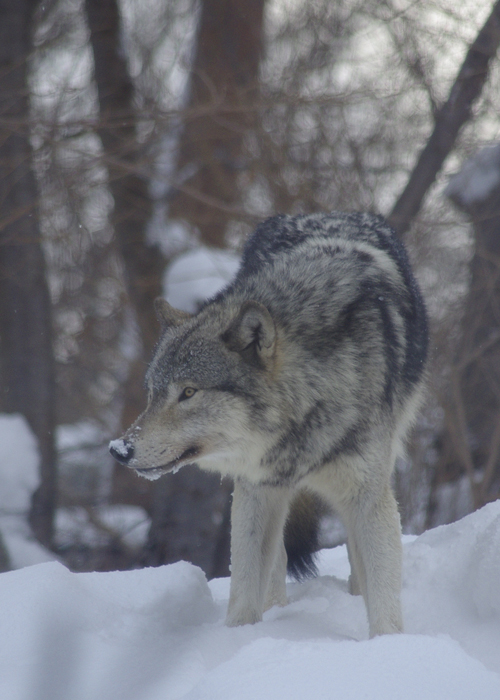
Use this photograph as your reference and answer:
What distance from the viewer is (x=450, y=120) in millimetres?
7359

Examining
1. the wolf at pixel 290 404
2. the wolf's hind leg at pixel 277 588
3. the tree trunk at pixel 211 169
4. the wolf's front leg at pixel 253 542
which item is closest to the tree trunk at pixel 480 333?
the tree trunk at pixel 211 169

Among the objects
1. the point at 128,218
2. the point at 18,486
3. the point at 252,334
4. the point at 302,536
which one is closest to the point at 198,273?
the point at 128,218

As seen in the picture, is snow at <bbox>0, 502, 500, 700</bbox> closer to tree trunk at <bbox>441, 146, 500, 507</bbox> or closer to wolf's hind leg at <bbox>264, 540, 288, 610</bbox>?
wolf's hind leg at <bbox>264, 540, 288, 610</bbox>

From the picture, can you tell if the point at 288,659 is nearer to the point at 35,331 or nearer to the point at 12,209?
the point at 12,209

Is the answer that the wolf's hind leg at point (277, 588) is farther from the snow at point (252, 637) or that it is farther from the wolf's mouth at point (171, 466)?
the wolf's mouth at point (171, 466)

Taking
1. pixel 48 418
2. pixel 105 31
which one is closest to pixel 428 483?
pixel 48 418

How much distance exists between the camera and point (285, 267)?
346cm

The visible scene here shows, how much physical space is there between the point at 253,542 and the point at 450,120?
578cm

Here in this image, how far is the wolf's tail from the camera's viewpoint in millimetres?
4051

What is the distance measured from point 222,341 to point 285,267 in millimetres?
643

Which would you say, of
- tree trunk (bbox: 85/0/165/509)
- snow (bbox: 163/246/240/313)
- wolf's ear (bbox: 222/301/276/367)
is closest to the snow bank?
tree trunk (bbox: 85/0/165/509)

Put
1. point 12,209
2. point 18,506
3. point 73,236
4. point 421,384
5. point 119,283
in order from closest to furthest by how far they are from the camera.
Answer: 1. point 421,384
2. point 12,209
3. point 18,506
4. point 73,236
5. point 119,283

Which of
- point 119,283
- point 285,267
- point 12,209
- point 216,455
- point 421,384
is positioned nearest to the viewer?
point 216,455

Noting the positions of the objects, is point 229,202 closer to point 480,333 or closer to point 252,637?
point 480,333
